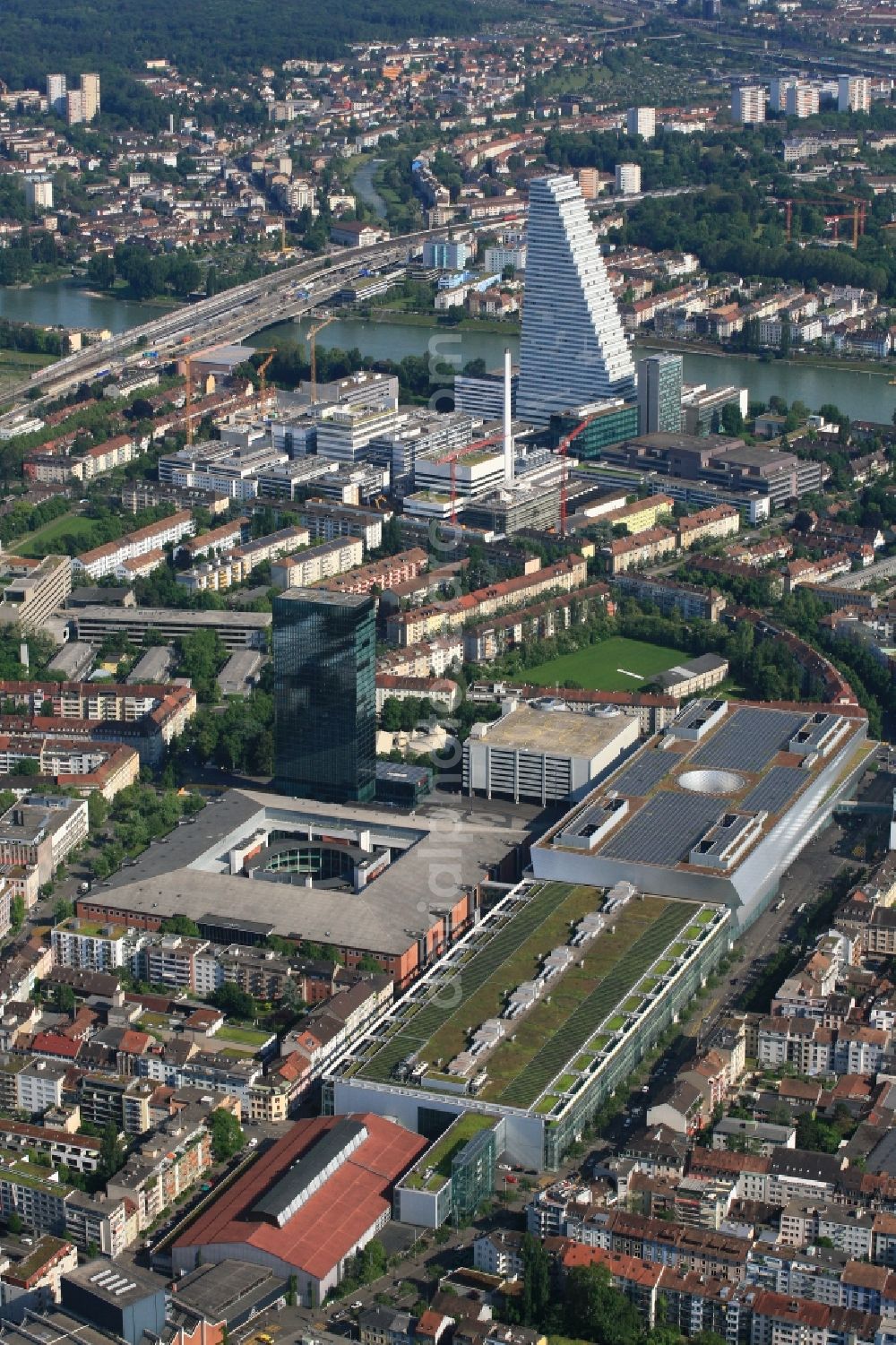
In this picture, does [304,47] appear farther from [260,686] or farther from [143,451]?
[260,686]

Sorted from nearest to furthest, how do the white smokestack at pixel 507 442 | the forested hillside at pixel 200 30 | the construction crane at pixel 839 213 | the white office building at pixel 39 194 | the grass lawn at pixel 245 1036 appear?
the grass lawn at pixel 245 1036 → the white smokestack at pixel 507 442 → the construction crane at pixel 839 213 → the white office building at pixel 39 194 → the forested hillside at pixel 200 30

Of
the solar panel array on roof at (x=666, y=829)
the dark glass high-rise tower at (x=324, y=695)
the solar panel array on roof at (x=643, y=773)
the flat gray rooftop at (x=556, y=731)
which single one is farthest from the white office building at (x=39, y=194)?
the solar panel array on roof at (x=666, y=829)

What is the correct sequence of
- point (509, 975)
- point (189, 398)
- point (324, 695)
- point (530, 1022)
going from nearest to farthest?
point (530, 1022) → point (509, 975) → point (324, 695) → point (189, 398)

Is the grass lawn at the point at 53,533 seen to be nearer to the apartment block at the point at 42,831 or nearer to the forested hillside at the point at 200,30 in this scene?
the apartment block at the point at 42,831

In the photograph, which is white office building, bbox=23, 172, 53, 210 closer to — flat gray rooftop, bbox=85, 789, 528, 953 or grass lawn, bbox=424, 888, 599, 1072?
flat gray rooftop, bbox=85, 789, 528, 953

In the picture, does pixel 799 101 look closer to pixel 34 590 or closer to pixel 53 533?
pixel 53 533

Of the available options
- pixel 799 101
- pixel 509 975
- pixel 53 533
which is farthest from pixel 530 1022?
pixel 799 101
